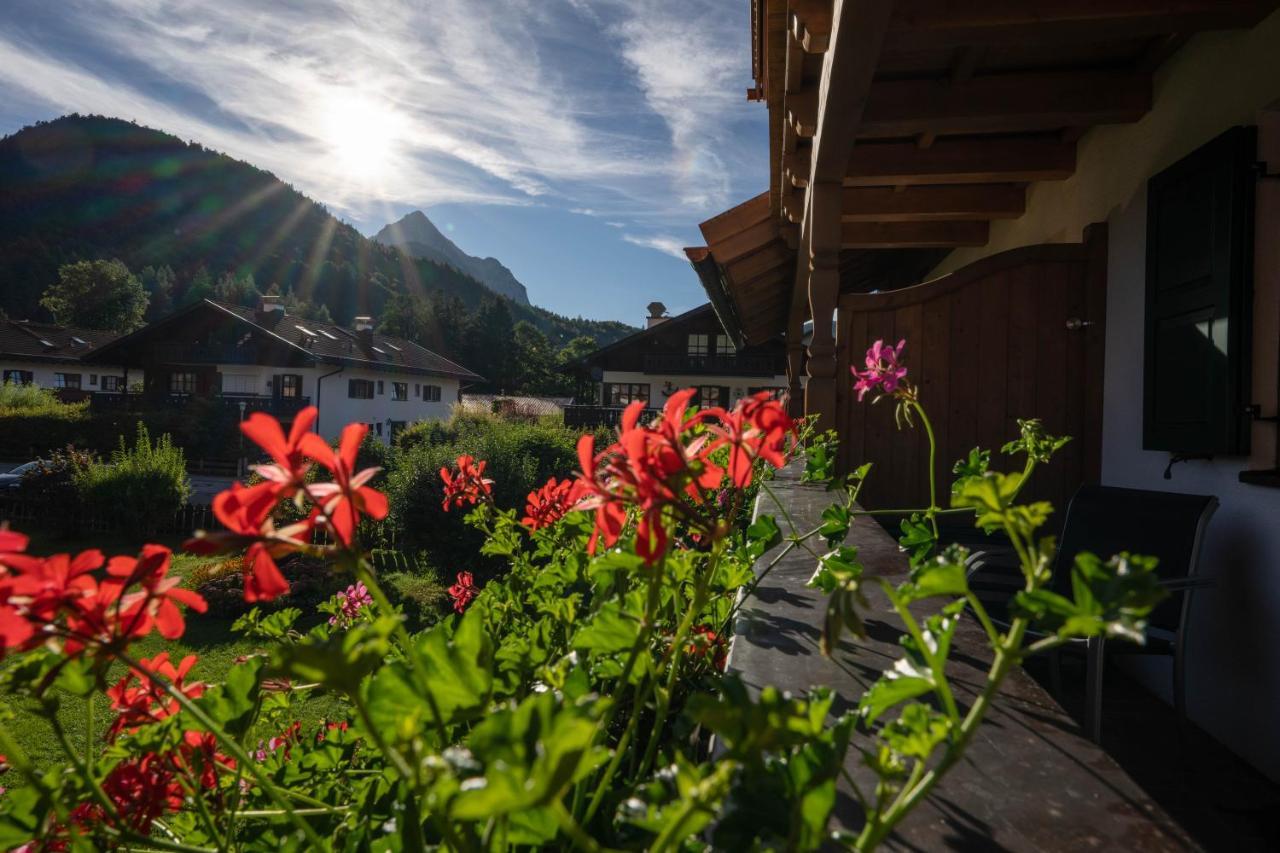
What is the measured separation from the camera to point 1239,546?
270cm

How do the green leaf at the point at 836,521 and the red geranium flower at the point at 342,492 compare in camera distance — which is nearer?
the red geranium flower at the point at 342,492

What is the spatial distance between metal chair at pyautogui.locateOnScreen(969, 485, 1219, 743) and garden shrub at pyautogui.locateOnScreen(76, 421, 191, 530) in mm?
16177

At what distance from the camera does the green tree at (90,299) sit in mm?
57031

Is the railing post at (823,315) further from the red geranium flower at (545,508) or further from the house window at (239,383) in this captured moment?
the house window at (239,383)

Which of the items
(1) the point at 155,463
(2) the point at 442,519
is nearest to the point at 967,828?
(2) the point at 442,519

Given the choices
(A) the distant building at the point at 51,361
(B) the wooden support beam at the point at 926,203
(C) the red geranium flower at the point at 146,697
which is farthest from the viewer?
(A) the distant building at the point at 51,361

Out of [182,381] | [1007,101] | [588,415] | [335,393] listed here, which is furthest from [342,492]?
[182,381]

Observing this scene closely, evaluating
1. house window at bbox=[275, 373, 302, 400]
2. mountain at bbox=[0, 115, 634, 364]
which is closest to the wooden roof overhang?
house window at bbox=[275, 373, 302, 400]

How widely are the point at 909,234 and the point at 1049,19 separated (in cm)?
339

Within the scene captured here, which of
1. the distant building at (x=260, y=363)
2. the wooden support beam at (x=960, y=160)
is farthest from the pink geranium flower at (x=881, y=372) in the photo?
the distant building at (x=260, y=363)

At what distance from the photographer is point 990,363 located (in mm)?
4070

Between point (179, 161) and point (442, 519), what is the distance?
12142 cm

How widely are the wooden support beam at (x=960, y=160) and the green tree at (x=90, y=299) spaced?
6741 cm

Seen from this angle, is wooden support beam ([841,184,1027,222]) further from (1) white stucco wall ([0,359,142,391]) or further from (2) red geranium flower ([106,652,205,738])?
(1) white stucco wall ([0,359,142,391])
